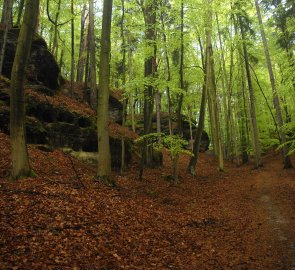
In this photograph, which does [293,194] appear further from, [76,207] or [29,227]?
[29,227]

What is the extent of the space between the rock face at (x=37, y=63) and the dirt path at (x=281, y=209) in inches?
560

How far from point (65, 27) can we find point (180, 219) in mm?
Answer: 30884

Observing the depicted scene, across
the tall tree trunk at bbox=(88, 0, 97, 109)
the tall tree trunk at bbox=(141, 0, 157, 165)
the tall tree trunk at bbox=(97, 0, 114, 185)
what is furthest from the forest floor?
the tall tree trunk at bbox=(88, 0, 97, 109)

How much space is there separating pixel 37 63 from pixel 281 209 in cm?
1571

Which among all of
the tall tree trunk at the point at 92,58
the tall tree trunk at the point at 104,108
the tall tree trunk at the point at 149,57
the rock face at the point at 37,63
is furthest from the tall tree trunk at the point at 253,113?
the tall tree trunk at the point at 104,108

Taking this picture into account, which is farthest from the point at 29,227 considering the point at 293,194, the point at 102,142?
the point at 293,194

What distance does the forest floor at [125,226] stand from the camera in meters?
5.48

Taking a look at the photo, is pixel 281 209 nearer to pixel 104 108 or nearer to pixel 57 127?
pixel 104 108

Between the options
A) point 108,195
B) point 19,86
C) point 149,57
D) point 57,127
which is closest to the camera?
point 19,86

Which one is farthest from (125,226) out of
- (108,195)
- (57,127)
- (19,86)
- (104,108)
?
(57,127)

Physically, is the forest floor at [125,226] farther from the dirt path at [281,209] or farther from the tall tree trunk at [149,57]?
the tall tree trunk at [149,57]

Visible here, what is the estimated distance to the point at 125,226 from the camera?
7414 millimetres

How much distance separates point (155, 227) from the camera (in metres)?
7.96

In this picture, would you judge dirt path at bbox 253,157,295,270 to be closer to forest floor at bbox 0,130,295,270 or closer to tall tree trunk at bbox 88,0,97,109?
forest floor at bbox 0,130,295,270
